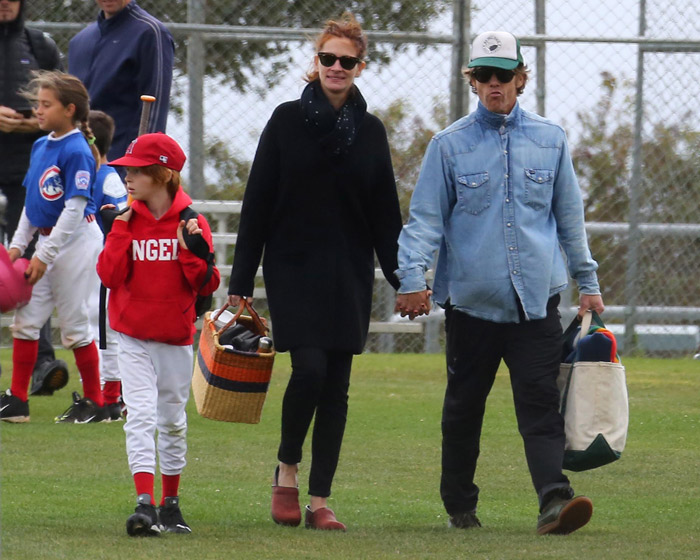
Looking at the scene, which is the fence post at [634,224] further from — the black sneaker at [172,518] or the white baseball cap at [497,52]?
the black sneaker at [172,518]

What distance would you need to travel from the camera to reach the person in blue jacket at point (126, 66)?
Answer: 8.02 m

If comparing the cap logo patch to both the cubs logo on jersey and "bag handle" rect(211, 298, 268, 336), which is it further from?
the cubs logo on jersey

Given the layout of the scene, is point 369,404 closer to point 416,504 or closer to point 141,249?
point 416,504

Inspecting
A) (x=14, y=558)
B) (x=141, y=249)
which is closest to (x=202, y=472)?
(x=141, y=249)

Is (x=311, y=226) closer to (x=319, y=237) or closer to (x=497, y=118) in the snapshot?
(x=319, y=237)

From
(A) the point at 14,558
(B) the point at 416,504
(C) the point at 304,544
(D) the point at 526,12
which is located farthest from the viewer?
(D) the point at 526,12

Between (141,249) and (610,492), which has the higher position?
(141,249)

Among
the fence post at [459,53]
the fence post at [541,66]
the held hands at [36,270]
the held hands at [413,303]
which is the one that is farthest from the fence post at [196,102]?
the held hands at [413,303]

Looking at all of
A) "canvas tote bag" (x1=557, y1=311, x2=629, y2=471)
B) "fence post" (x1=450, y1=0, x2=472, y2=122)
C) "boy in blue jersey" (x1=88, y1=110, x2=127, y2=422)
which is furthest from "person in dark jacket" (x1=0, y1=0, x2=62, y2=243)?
"canvas tote bag" (x1=557, y1=311, x2=629, y2=471)

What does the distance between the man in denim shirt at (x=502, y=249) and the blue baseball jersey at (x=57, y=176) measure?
2622 millimetres

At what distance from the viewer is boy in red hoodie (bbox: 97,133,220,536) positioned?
5250mm

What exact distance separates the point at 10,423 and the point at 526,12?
5047 mm

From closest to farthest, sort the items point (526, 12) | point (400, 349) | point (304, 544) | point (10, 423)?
1. point (304, 544)
2. point (10, 423)
3. point (526, 12)
4. point (400, 349)

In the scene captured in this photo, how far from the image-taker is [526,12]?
→ 35.3 ft
